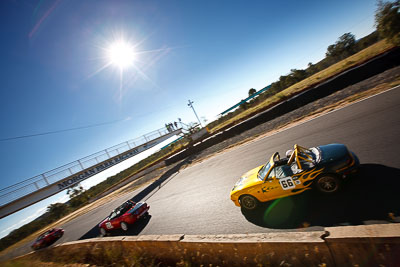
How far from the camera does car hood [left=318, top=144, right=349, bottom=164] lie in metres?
4.23

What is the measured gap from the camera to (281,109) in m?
15.4

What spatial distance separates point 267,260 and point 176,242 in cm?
208

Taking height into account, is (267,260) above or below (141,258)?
below

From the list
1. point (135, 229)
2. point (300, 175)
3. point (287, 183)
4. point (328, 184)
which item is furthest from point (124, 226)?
point (328, 184)

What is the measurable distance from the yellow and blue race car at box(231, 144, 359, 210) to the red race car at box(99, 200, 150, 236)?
526 cm

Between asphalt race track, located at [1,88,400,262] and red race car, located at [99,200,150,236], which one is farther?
red race car, located at [99,200,150,236]

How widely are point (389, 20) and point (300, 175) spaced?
2819cm

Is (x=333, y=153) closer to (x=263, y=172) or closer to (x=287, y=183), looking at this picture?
(x=287, y=183)

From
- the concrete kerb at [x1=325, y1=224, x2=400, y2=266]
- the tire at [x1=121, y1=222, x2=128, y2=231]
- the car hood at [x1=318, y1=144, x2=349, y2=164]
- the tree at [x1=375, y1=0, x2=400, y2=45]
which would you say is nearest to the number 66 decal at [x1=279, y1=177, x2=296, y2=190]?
the car hood at [x1=318, y1=144, x2=349, y2=164]

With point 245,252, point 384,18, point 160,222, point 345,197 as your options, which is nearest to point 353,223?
point 345,197

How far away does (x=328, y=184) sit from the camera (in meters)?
4.30

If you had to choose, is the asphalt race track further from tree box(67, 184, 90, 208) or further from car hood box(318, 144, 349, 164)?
tree box(67, 184, 90, 208)

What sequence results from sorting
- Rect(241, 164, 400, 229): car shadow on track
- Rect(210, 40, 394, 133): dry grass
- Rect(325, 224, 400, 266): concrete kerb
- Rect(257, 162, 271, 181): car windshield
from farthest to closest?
Rect(210, 40, 394, 133): dry grass, Rect(257, 162, 271, 181): car windshield, Rect(241, 164, 400, 229): car shadow on track, Rect(325, 224, 400, 266): concrete kerb

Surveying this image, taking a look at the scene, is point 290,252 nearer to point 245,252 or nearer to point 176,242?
point 245,252
